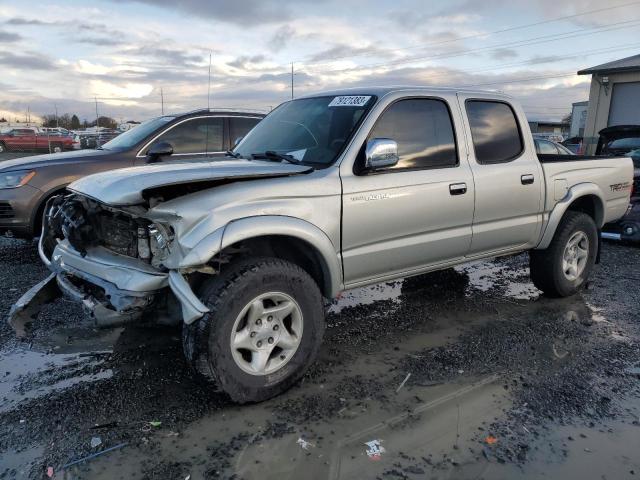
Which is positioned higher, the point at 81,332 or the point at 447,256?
the point at 447,256

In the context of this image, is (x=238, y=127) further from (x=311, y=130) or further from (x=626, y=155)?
(x=626, y=155)

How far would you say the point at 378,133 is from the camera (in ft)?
13.1

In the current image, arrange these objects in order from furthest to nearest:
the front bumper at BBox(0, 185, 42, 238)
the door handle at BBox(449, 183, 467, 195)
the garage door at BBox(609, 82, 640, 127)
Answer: the garage door at BBox(609, 82, 640, 127) → the front bumper at BBox(0, 185, 42, 238) → the door handle at BBox(449, 183, 467, 195)

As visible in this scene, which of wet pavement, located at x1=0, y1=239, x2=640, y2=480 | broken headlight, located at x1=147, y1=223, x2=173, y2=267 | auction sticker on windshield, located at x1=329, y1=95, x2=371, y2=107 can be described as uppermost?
auction sticker on windshield, located at x1=329, y1=95, x2=371, y2=107

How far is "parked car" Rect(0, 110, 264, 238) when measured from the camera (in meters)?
6.29

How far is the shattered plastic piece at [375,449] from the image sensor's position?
285cm

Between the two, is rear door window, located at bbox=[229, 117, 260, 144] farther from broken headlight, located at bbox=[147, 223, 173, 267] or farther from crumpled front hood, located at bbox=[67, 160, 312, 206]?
broken headlight, located at bbox=[147, 223, 173, 267]

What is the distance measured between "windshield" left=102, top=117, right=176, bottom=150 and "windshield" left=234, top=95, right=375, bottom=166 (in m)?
→ 2.74

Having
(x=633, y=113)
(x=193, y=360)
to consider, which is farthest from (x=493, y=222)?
(x=633, y=113)

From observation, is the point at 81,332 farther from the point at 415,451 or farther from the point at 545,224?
the point at 545,224

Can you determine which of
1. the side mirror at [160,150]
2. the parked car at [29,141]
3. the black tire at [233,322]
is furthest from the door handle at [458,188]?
the parked car at [29,141]

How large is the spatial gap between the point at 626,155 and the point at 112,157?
28.8 feet

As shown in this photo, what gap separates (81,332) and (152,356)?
0.85m

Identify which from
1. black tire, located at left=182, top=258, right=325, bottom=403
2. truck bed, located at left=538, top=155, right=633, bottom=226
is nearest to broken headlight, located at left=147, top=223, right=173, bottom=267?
black tire, located at left=182, top=258, right=325, bottom=403
